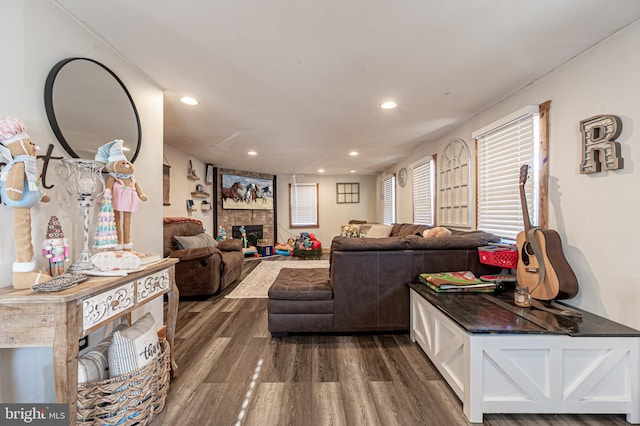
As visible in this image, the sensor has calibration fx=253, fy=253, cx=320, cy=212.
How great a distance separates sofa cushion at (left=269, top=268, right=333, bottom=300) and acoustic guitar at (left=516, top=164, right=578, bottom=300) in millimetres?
1653

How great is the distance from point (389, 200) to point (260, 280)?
3780 millimetres

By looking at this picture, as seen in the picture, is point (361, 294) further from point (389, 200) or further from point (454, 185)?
point (389, 200)

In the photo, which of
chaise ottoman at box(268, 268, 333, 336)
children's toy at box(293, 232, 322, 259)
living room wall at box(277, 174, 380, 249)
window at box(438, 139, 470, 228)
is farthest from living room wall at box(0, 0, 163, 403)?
living room wall at box(277, 174, 380, 249)

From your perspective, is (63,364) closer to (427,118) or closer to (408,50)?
(408,50)

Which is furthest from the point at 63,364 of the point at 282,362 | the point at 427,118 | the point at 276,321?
the point at 427,118

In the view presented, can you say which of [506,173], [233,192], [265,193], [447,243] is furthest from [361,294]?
[265,193]

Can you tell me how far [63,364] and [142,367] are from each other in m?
0.44

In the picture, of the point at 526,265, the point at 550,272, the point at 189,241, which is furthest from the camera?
the point at 189,241

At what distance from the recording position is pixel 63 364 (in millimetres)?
1025

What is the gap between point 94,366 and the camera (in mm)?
1317

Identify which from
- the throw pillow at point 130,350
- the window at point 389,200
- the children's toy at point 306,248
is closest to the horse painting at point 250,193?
the children's toy at point 306,248

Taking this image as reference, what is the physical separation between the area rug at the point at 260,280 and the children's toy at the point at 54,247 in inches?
102

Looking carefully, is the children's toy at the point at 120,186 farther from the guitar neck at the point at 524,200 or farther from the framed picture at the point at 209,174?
the framed picture at the point at 209,174

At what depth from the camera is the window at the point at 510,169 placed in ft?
7.24
